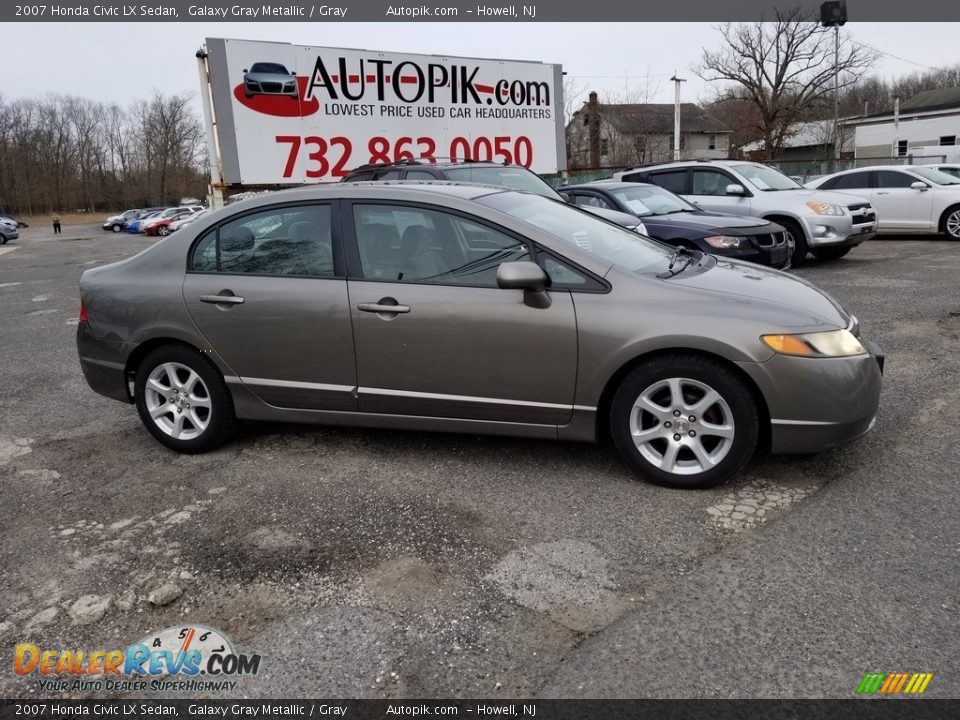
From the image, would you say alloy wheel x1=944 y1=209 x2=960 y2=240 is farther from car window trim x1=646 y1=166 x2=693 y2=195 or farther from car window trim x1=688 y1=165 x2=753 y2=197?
car window trim x1=646 y1=166 x2=693 y2=195

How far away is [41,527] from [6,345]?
5612 millimetres

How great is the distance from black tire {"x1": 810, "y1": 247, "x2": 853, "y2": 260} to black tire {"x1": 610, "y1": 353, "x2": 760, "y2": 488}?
862 cm

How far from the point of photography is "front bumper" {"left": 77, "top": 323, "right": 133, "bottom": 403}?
4.64 m

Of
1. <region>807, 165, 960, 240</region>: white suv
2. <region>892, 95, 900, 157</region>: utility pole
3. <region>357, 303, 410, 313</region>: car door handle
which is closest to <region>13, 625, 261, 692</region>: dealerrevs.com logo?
<region>357, 303, 410, 313</region>: car door handle

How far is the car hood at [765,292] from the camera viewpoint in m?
3.69

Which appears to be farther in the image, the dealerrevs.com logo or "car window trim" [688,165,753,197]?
"car window trim" [688,165,753,197]

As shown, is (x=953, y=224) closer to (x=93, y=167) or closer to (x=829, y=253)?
(x=829, y=253)

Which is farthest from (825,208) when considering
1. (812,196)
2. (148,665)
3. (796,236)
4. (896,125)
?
(896,125)

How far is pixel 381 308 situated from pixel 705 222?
20.4 ft

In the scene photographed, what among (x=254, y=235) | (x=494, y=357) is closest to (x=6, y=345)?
(x=254, y=235)

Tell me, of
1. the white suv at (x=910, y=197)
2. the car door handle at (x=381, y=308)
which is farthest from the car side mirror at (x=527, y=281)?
the white suv at (x=910, y=197)

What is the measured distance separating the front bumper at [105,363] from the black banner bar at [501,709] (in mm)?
2559

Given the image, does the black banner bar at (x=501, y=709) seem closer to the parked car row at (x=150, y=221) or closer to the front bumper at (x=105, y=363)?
the front bumper at (x=105, y=363)

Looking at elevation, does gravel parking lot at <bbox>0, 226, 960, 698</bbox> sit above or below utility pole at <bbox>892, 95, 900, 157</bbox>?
below
